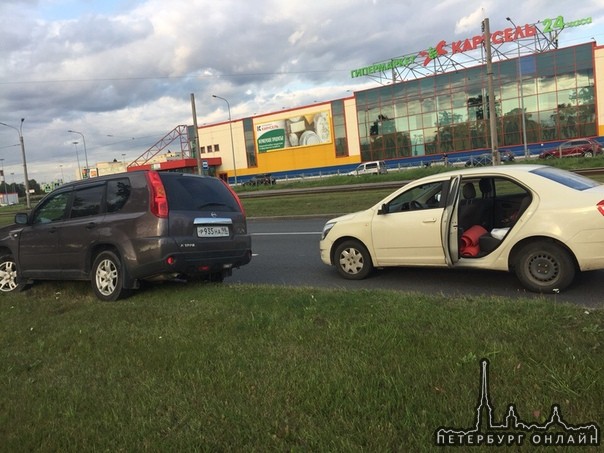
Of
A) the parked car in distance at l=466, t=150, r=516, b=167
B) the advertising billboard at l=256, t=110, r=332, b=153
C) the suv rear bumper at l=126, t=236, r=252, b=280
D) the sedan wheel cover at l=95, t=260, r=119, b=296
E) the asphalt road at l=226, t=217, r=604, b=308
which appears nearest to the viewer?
the asphalt road at l=226, t=217, r=604, b=308

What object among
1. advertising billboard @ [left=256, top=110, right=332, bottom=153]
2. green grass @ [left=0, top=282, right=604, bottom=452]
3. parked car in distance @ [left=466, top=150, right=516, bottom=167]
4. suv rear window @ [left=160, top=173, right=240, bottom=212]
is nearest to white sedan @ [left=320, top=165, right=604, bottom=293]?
green grass @ [left=0, top=282, right=604, bottom=452]

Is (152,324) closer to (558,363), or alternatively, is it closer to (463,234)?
(558,363)

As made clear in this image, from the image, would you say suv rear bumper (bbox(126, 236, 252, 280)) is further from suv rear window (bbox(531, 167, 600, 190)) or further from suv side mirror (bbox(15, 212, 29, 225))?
suv rear window (bbox(531, 167, 600, 190))

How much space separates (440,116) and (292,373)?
5597 centimetres

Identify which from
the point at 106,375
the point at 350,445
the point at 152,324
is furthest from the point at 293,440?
the point at 152,324

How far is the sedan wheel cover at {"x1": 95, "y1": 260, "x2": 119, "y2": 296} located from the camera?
21.7ft

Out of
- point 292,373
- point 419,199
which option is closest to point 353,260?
point 419,199

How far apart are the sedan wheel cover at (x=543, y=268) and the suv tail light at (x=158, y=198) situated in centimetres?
446

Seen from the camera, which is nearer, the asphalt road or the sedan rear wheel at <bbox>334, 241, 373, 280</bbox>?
the asphalt road

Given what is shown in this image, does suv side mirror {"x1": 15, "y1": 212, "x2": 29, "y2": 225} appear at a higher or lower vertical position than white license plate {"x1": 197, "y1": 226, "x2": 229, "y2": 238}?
higher

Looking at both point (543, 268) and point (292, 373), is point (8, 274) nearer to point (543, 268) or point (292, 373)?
point (292, 373)

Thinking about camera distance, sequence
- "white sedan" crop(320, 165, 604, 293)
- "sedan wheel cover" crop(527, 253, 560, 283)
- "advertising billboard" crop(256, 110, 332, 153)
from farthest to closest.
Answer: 1. "advertising billboard" crop(256, 110, 332, 153)
2. "sedan wheel cover" crop(527, 253, 560, 283)
3. "white sedan" crop(320, 165, 604, 293)

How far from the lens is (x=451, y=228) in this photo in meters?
6.47

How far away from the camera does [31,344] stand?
190 inches
